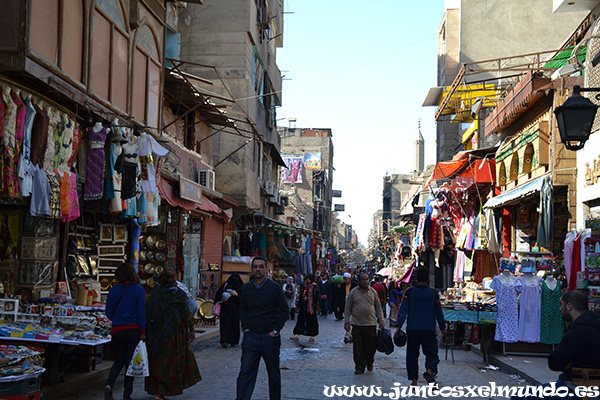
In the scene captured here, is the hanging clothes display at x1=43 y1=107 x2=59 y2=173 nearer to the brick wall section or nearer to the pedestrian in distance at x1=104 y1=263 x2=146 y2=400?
the pedestrian in distance at x1=104 y1=263 x2=146 y2=400

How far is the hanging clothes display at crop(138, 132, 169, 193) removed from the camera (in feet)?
41.4

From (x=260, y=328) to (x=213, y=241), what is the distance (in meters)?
15.1

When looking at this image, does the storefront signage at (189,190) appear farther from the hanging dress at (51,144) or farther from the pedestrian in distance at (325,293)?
the pedestrian in distance at (325,293)

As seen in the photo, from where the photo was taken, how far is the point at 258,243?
29922 millimetres

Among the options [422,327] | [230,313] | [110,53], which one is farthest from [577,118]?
[230,313]

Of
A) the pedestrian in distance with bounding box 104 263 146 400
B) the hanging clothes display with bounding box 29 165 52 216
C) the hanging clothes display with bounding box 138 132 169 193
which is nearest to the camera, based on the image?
the pedestrian in distance with bounding box 104 263 146 400

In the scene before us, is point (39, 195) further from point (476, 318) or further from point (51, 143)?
point (476, 318)

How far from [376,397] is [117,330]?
332cm

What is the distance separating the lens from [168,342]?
8.03 m

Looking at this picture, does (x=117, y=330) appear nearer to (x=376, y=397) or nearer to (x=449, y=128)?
(x=376, y=397)

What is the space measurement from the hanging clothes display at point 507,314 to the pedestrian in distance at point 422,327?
349 cm

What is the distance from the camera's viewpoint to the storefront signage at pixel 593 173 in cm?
1177

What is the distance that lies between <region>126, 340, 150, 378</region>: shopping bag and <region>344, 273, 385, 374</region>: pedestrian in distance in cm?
376

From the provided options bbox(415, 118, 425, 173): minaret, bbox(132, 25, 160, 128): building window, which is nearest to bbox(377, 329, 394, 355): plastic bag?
bbox(132, 25, 160, 128): building window
